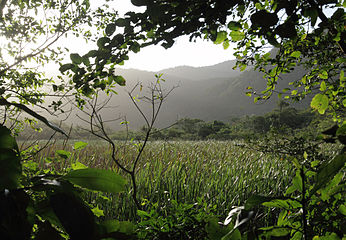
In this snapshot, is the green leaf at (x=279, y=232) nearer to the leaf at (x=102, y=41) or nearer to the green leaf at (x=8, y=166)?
the green leaf at (x=8, y=166)

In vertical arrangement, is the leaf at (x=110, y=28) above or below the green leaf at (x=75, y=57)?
above

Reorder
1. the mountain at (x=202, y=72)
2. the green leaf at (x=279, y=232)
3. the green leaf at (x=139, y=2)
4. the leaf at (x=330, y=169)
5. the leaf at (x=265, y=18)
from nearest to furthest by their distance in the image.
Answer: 1. the leaf at (x=330, y=169)
2. the green leaf at (x=279, y=232)
3. the leaf at (x=265, y=18)
4. the green leaf at (x=139, y=2)
5. the mountain at (x=202, y=72)

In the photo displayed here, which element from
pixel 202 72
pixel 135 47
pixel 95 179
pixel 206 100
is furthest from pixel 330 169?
pixel 202 72

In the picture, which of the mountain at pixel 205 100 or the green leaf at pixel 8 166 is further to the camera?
the mountain at pixel 205 100

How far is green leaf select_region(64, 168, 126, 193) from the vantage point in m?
0.33

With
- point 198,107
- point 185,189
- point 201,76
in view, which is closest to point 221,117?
point 198,107

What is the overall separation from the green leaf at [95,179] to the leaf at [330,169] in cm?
32

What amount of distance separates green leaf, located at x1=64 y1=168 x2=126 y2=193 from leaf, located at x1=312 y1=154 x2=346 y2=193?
0.32 meters

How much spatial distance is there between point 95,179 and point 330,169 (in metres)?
0.36

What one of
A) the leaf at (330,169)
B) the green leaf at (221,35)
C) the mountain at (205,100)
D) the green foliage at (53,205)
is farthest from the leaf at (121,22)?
the mountain at (205,100)

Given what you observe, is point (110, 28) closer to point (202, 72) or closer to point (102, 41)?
point (102, 41)

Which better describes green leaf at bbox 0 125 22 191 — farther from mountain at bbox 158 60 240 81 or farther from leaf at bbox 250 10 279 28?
mountain at bbox 158 60 240 81

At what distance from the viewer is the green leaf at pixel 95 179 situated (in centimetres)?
33

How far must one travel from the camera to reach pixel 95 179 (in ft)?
1.08
